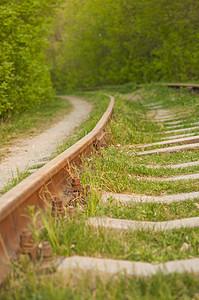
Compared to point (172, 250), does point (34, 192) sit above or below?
above

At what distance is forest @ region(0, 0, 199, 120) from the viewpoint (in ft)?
37.2

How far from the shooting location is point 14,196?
7.16 feet

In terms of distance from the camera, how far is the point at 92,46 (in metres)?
35.8

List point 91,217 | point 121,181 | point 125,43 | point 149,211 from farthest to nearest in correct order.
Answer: point 125,43 → point 121,181 → point 149,211 → point 91,217

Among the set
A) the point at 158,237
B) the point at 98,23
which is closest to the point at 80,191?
the point at 158,237

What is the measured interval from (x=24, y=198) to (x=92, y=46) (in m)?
35.2

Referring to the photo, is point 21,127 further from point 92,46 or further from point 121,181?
point 92,46

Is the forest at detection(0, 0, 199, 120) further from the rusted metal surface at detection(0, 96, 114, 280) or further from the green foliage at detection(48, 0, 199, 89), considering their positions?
the rusted metal surface at detection(0, 96, 114, 280)

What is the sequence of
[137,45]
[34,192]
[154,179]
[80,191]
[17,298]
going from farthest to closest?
1. [137,45]
2. [154,179]
3. [80,191]
4. [34,192]
5. [17,298]

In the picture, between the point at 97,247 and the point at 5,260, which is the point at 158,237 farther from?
the point at 5,260

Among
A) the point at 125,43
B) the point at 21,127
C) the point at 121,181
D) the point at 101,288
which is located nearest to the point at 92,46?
the point at 125,43

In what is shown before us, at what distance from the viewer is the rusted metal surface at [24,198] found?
201 cm

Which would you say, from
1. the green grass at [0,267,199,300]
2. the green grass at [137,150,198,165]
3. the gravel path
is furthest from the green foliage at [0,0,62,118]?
the green grass at [0,267,199,300]

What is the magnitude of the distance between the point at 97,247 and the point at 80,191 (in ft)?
3.32
